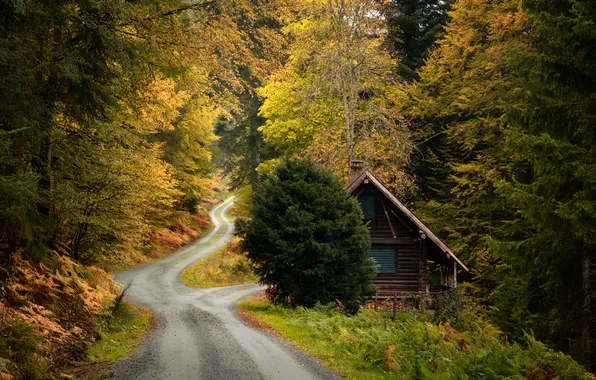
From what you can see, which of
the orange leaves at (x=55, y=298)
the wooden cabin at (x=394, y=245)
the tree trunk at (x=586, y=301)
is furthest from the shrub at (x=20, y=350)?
the wooden cabin at (x=394, y=245)

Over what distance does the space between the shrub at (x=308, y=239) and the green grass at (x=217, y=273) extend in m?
11.5

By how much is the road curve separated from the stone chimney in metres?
8.44

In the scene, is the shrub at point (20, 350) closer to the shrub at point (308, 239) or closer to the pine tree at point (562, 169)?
the shrub at point (308, 239)

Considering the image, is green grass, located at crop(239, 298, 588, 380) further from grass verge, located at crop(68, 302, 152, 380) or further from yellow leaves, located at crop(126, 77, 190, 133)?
yellow leaves, located at crop(126, 77, 190, 133)

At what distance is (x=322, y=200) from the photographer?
17.7 m

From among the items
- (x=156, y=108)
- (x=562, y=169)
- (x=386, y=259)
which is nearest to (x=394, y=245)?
(x=386, y=259)

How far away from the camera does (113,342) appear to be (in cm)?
1224

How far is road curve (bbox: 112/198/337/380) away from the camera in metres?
9.66

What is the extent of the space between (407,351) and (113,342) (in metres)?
7.46

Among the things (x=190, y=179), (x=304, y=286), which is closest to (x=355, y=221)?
(x=304, y=286)

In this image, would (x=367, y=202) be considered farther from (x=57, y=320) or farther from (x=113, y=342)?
(x=57, y=320)

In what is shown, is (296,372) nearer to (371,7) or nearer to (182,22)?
(182,22)

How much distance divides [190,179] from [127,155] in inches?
963

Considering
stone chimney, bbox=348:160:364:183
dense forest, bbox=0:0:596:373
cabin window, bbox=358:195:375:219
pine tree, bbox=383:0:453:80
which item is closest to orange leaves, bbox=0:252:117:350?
dense forest, bbox=0:0:596:373
